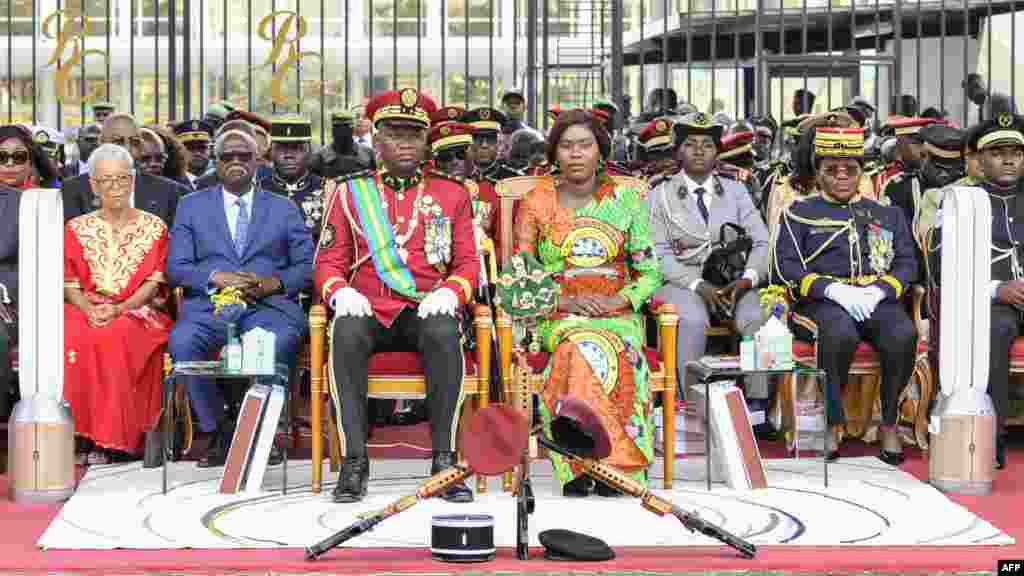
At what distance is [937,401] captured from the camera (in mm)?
7668

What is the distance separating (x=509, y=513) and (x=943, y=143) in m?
3.86

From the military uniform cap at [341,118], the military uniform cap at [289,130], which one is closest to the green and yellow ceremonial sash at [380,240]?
the military uniform cap at [289,130]

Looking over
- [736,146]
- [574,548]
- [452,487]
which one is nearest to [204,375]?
[452,487]

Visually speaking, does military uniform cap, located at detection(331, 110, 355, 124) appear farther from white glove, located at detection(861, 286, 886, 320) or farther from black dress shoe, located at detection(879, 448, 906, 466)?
black dress shoe, located at detection(879, 448, 906, 466)

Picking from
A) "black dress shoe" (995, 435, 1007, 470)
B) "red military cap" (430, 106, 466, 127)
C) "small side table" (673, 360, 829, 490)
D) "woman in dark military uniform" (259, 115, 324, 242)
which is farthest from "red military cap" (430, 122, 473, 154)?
"black dress shoe" (995, 435, 1007, 470)

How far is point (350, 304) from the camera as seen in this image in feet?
24.6

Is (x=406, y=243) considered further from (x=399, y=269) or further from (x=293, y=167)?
(x=293, y=167)

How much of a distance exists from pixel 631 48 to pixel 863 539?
15.5 meters

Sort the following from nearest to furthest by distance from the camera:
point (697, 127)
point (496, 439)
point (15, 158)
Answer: point (496, 439), point (15, 158), point (697, 127)

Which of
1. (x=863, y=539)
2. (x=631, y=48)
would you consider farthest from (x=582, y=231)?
(x=631, y=48)

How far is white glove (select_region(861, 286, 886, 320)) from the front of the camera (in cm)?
830

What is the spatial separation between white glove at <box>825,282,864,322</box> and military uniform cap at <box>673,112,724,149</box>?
46.1 inches

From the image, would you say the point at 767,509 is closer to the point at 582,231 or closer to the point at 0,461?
the point at 582,231

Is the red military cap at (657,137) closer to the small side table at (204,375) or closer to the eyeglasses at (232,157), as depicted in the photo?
the eyeglasses at (232,157)
